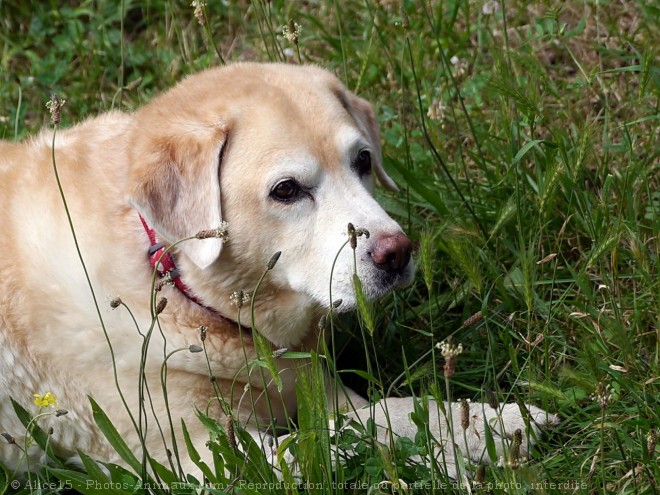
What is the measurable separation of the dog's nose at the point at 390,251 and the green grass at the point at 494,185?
16 cm

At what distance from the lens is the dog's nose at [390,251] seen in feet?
10.2

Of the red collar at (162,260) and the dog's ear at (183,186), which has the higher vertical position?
the dog's ear at (183,186)

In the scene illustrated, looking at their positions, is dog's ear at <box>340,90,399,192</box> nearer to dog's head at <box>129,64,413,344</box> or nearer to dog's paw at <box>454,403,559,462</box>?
dog's head at <box>129,64,413,344</box>

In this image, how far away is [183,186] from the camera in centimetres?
316

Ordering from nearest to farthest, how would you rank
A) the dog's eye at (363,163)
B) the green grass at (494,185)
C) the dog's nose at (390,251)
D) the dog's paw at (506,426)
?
the green grass at (494,185) < the dog's nose at (390,251) < the dog's paw at (506,426) < the dog's eye at (363,163)

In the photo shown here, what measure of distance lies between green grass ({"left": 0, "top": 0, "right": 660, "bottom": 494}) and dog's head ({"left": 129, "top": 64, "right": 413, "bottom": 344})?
306mm

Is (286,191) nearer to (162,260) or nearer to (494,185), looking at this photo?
(162,260)

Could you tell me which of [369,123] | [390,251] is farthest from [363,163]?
[390,251]

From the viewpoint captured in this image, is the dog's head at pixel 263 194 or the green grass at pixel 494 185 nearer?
the green grass at pixel 494 185

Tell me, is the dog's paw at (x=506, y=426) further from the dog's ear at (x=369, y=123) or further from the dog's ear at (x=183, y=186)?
the dog's ear at (x=183, y=186)

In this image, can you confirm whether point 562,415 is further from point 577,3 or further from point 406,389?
point 577,3

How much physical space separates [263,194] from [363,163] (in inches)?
18.4

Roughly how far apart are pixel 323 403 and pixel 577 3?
3456 mm

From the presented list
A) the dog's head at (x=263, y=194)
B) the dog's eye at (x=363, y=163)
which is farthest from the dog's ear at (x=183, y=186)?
the dog's eye at (x=363, y=163)
